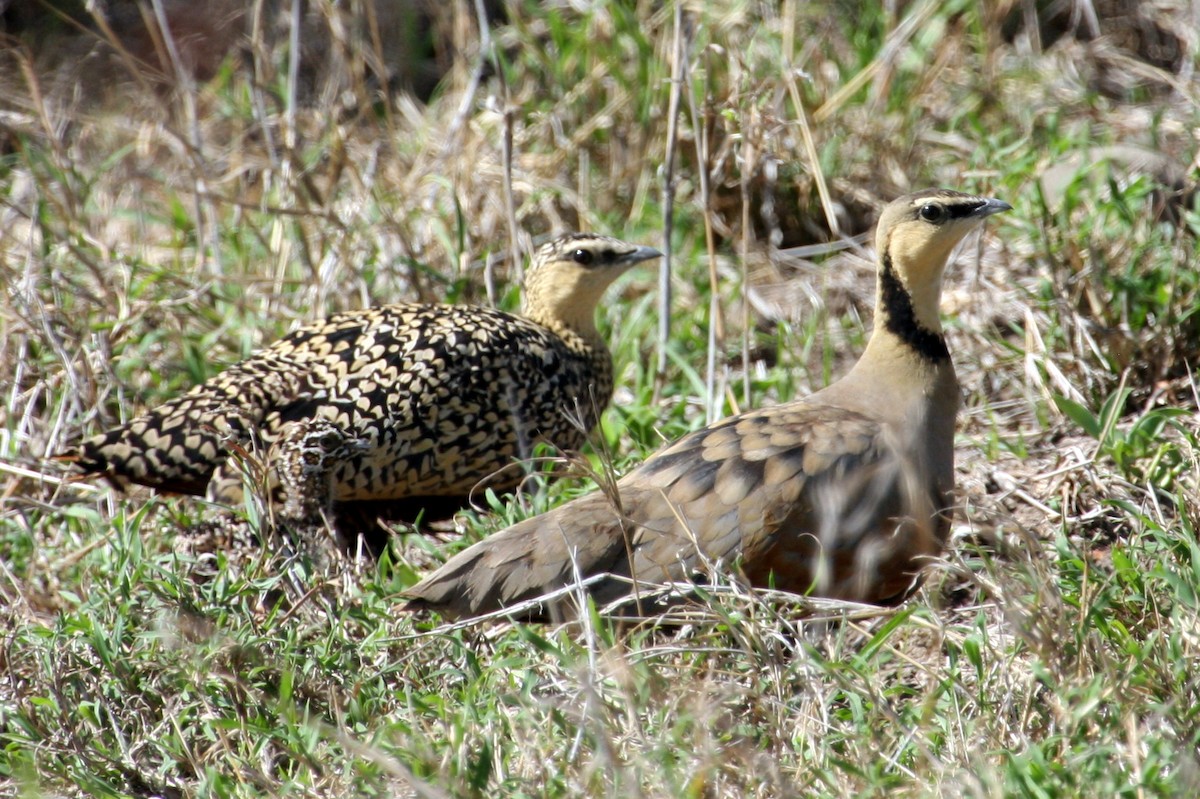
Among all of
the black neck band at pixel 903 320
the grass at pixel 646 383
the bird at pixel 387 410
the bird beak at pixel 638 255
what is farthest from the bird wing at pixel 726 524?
the bird beak at pixel 638 255

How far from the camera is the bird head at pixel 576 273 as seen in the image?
196 inches

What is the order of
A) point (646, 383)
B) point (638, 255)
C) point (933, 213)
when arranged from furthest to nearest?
1. point (646, 383)
2. point (638, 255)
3. point (933, 213)

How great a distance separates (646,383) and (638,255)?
54 centimetres

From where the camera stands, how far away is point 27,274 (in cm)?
497

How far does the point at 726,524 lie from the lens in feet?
11.4

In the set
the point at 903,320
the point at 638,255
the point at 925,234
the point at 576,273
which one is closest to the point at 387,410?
the point at 576,273

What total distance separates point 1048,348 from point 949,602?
127 cm

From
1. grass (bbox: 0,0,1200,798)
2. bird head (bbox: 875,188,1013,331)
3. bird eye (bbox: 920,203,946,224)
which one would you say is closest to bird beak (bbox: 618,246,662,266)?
grass (bbox: 0,0,1200,798)

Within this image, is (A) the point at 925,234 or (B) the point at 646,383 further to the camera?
(B) the point at 646,383

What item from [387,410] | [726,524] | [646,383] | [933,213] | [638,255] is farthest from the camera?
[646,383]

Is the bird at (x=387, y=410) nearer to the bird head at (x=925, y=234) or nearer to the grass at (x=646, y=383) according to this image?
the grass at (x=646, y=383)

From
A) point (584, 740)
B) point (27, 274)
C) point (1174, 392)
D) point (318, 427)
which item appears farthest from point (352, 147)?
point (584, 740)

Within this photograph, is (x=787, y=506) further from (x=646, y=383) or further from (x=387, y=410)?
(x=646, y=383)

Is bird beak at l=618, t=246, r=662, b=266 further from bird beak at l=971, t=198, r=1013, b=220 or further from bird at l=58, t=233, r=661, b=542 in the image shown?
bird beak at l=971, t=198, r=1013, b=220
